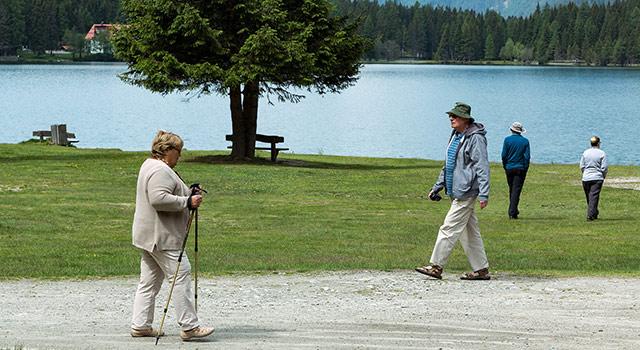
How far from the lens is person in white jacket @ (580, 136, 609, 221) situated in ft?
79.8

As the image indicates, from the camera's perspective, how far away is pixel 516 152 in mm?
24453

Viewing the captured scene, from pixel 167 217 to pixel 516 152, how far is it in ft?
49.1

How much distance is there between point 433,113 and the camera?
99938 mm

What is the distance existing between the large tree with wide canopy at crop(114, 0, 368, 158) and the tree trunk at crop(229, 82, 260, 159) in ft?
0.11

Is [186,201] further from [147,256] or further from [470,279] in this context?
[470,279]

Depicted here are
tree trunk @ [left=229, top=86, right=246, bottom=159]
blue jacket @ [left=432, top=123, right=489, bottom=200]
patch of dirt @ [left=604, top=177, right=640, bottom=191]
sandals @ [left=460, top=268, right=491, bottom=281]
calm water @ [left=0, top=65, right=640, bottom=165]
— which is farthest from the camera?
calm water @ [left=0, top=65, right=640, bottom=165]

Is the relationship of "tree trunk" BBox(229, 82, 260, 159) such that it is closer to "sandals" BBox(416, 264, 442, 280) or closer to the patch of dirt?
the patch of dirt

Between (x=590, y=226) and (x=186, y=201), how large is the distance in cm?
1438

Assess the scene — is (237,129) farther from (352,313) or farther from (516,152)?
(352,313)

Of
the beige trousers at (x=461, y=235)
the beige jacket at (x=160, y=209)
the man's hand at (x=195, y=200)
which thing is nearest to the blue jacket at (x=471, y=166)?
the beige trousers at (x=461, y=235)

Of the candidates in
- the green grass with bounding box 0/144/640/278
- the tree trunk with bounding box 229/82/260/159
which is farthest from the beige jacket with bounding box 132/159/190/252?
the tree trunk with bounding box 229/82/260/159

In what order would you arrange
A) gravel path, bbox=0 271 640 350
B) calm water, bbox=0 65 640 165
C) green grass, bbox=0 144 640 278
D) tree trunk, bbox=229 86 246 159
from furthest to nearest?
calm water, bbox=0 65 640 165
tree trunk, bbox=229 86 246 159
green grass, bbox=0 144 640 278
gravel path, bbox=0 271 640 350

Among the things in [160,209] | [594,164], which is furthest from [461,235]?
[594,164]

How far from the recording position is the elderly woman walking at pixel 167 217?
1033cm
